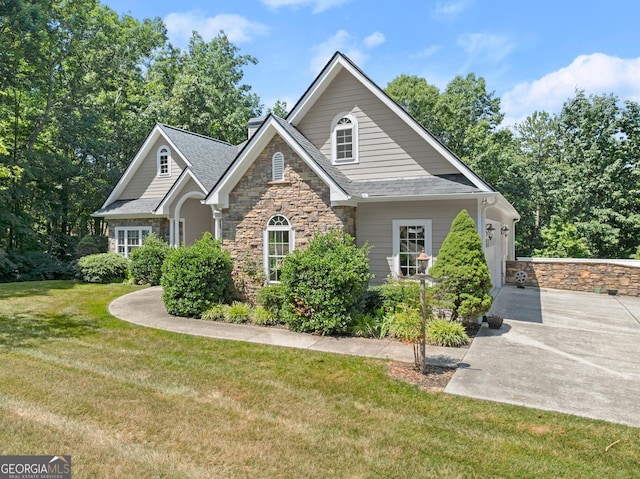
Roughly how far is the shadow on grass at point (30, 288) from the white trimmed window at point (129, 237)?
9.39ft

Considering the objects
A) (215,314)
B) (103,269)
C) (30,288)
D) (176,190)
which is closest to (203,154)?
(176,190)

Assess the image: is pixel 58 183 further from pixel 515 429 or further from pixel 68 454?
pixel 515 429

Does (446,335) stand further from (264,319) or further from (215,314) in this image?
(215,314)

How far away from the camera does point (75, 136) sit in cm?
2453

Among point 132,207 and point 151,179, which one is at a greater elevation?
point 151,179

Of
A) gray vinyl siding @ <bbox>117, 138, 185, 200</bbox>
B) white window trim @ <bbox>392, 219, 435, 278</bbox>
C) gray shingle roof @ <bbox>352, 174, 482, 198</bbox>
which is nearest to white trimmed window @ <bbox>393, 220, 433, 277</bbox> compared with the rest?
white window trim @ <bbox>392, 219, 435, 278</bbox>

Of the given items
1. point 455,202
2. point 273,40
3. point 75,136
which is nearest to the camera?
point 455,202

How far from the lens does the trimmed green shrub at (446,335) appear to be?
8.59 meters

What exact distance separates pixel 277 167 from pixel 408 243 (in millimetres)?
4468

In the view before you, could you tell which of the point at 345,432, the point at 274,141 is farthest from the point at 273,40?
the point at 345,432

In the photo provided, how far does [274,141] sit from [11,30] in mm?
18515

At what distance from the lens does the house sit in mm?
10938

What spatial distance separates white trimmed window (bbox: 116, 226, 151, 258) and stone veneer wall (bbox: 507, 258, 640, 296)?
713 inches

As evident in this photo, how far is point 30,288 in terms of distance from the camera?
1611cm
